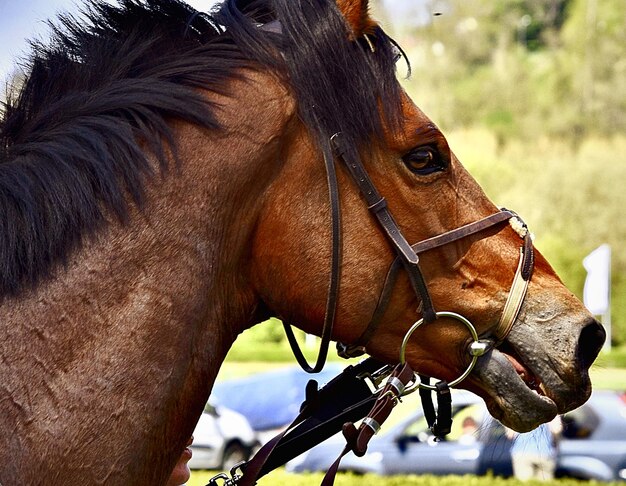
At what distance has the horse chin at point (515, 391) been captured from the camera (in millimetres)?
2611

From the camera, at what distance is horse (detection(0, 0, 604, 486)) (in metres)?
2.18

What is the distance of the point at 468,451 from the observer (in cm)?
1059

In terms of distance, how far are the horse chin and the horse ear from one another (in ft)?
3.13

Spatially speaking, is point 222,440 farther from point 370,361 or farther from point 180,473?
point 370,361

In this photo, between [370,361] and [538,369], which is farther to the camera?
[370,361]

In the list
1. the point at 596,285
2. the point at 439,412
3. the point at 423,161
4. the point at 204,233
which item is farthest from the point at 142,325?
the point at 596,285

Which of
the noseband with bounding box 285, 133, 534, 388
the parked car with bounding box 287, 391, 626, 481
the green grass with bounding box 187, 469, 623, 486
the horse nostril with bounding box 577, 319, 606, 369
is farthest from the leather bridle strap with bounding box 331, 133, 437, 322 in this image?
the parked car with bounding box 287, 391, 626, 481

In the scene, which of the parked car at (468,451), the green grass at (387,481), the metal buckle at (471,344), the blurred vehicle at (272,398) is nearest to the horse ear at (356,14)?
the metal buckle at (471,344)

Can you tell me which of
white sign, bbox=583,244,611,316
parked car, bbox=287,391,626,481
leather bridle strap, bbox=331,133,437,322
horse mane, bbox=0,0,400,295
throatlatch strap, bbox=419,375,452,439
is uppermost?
horse mane, bbox=0,0,400,295

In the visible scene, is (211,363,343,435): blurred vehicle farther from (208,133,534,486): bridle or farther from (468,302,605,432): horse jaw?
(468,302,605,432): horse jaw

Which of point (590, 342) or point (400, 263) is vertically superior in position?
point (400, 263)

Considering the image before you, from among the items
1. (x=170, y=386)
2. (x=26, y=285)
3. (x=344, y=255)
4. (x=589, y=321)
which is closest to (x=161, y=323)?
(x=170, y=386)

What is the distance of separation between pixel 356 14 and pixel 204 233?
765 mm

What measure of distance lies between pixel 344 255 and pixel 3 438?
95cm
